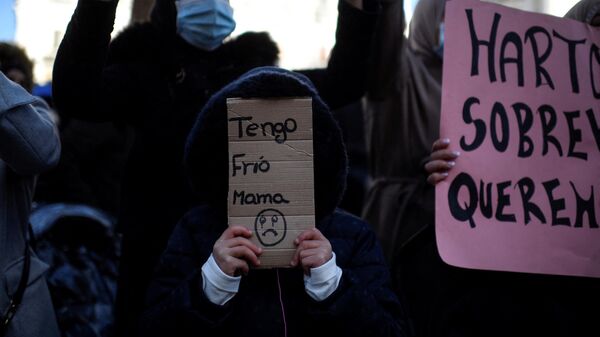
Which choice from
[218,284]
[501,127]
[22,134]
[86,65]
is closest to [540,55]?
[501,127]

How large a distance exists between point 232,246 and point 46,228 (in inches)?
59.2

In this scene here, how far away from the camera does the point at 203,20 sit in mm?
2525

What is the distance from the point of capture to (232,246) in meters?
1.73

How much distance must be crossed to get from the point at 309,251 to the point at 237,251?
0.59 ft

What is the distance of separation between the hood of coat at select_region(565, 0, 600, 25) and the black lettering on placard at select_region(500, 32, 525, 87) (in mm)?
290

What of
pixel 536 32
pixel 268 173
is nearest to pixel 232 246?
pixel 268 173

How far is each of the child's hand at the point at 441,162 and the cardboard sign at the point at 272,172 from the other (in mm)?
540

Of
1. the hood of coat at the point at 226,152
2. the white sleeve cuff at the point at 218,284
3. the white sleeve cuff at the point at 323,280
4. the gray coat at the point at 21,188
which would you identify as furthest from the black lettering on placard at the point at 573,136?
the gray coat at the point at 21,188

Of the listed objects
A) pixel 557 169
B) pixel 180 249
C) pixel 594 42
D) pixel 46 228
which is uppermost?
pixel 594 42

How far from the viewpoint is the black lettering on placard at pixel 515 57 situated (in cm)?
225

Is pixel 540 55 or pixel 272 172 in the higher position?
pixel 540 55

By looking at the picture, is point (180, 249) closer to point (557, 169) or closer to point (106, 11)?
point (106, 11)

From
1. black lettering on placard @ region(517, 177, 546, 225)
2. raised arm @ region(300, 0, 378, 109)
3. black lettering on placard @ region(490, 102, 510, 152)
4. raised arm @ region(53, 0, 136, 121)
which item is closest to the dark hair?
raised arm @ region(53, 0, 136, 121)

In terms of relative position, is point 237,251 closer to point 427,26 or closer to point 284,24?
point 427,26
